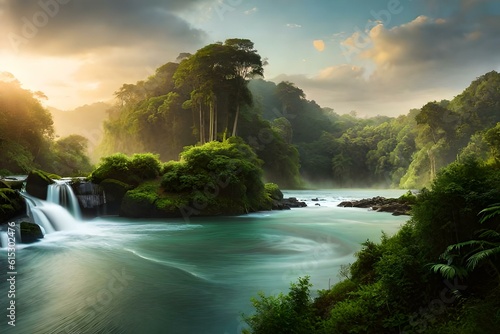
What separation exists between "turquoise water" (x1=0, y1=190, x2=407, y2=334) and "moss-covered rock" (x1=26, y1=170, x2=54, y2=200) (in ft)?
8.88

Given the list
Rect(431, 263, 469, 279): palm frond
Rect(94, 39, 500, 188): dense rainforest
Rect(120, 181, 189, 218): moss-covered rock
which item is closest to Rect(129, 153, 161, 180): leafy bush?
Rect(120, 181, 189, 218): moss-covered rock

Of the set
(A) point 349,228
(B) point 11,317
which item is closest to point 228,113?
(A) point 349,228

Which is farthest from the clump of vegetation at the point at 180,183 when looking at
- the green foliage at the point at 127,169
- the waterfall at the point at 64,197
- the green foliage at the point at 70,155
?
the green foliage at the point at 70,155

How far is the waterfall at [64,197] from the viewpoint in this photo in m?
18.9

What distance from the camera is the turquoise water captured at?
632 centimetres

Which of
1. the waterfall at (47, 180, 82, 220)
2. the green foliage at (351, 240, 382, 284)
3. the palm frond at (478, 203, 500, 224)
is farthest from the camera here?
the waterfall at (47, 180, 82, 220)

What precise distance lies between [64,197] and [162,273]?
12.8m

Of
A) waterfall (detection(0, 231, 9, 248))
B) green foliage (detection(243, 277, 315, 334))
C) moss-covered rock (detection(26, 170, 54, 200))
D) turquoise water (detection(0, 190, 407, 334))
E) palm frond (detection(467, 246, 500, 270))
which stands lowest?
turquoise water (detection(0, 190, 407, 334))

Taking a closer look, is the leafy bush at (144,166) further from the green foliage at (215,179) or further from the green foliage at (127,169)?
the green foliage at (215,179)

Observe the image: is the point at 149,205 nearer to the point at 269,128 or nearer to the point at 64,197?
the point at 64,197

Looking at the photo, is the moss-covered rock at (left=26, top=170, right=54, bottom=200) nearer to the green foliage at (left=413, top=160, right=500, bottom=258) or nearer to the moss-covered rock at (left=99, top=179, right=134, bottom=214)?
the moss-covered rock at (left=99, top=179, right=134, bottom=214)

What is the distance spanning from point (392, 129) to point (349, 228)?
79868 mm

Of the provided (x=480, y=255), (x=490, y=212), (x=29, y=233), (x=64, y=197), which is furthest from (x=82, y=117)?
(x=480, y=255)

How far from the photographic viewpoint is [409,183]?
234ft
